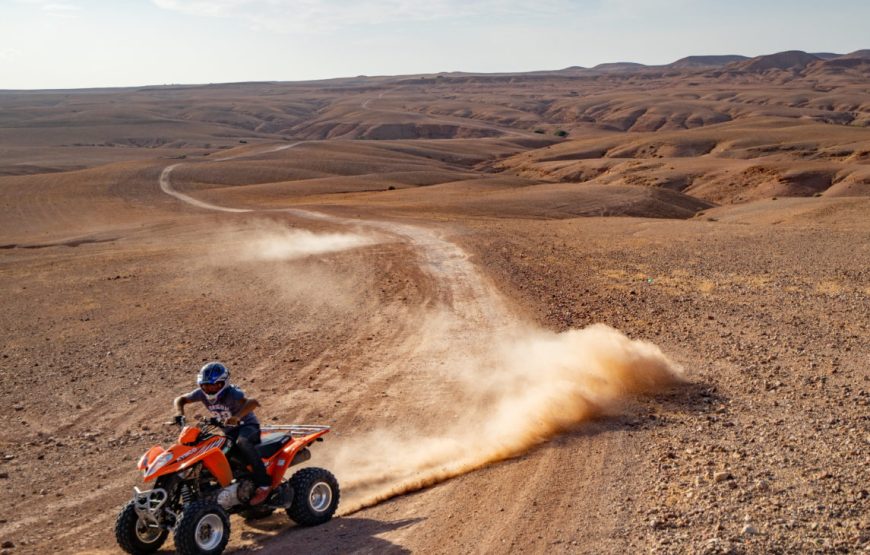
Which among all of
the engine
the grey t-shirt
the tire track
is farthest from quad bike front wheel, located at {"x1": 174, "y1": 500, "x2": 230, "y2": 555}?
the tire track

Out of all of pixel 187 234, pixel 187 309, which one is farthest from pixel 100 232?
pixel 187 309

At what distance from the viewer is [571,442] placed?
10.6 meters

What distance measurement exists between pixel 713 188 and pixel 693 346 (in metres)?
49.1

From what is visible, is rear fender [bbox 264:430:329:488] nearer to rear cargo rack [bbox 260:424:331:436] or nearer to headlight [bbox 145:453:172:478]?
rear cargo rack [bbox 260:424:331:436]

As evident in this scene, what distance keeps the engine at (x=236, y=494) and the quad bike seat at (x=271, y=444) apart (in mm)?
338

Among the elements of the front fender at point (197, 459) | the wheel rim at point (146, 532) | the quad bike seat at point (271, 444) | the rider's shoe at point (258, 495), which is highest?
the front fender at point (197, 459)

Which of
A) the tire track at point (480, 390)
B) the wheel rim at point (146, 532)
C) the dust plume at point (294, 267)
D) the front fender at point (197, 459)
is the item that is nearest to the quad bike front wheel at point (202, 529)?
the front fender at point (197, 459)

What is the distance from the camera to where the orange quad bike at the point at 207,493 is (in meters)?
7.73

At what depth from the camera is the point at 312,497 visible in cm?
879

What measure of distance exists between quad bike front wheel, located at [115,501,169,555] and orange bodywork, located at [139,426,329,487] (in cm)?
43

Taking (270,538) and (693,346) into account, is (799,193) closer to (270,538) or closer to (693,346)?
(693,346)

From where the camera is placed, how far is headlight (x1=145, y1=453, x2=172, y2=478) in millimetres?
7641

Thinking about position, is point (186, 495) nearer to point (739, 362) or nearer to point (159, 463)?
point (159, 463)

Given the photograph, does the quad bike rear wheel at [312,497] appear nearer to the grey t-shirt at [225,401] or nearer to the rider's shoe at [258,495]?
the rider's shoe at [258,495]
